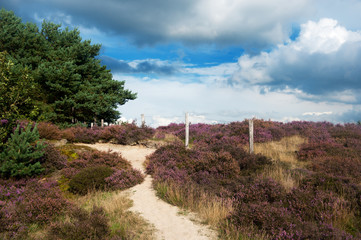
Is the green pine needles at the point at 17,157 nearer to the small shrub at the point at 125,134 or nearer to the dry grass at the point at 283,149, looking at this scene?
the small shrub at the point at 125,134

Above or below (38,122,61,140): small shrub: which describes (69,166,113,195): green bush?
below

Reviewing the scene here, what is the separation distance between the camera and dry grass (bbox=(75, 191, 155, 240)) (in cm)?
561

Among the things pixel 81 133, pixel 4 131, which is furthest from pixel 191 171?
pixel 81 133

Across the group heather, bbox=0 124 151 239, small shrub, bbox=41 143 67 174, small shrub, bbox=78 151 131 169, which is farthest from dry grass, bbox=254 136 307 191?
small shrub, bbox=41 143 67 174

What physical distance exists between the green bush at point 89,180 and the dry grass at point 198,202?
7.06 feet

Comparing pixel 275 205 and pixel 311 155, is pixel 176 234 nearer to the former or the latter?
pixel 275 205

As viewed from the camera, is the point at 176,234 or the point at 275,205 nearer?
the point at 176,234

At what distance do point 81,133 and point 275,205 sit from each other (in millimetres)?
16954

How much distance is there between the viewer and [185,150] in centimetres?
1321

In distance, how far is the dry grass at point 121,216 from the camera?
5605 mm

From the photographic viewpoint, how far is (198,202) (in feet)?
23.9

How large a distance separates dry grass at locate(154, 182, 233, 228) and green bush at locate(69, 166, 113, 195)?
215 cm

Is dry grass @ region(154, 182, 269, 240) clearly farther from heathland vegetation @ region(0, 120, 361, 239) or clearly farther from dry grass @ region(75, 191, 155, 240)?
dry grass @ region(75, 191, 155, 240)

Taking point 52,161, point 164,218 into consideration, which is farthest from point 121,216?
point 52,161
